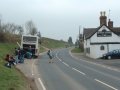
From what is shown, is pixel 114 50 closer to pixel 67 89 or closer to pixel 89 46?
pixel 89 46

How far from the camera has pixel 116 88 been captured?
19969 mm

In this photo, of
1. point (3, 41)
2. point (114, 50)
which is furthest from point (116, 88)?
point (3, 41)

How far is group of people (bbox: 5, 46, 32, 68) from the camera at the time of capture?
3916 cm

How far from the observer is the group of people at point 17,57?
128 ft

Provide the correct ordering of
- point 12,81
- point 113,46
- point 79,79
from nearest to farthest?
1. point 12,81
2. point 79,79
3. point 113,46

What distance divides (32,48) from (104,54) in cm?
1555

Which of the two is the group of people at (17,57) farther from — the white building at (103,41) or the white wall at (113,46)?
the white wall at (113,46)

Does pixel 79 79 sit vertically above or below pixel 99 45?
below

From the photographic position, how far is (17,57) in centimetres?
4731

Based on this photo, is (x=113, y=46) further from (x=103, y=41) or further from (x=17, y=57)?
(x=17, y=57)

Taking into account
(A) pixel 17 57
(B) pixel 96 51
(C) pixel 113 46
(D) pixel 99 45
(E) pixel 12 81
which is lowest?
(E) pixel 12 81

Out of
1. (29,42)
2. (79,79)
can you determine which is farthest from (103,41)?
(79,79)

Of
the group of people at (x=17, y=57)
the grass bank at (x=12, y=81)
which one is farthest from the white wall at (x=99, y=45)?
the grass bank at (x=12, y=81)

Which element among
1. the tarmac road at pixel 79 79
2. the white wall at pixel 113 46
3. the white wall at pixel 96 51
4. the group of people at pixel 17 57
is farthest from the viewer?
the white wall at pixel 113 46
